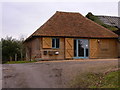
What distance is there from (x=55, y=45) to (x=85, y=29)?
165 inches

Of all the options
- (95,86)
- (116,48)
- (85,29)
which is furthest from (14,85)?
(116,48)

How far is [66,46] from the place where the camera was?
20391 mm

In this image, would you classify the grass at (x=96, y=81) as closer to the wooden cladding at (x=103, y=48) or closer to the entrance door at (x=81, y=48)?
the entrance door at (x=81, y=48)

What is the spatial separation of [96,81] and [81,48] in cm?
1338

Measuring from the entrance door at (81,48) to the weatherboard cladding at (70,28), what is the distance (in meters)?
0.66

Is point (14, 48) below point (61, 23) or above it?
below

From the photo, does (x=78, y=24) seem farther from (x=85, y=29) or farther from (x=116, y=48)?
(x=116, y=48)

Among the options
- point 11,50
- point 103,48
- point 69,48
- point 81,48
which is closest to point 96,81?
point 69,48

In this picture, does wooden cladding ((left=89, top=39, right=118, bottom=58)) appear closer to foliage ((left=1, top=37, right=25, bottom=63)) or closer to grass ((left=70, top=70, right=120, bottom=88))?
foliage ((left=1, top=37, right=25, bottom=63))

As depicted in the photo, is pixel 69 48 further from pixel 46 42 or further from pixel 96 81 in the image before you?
pixel 96 81

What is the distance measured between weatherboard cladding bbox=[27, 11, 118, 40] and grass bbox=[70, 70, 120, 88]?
37.7 feet

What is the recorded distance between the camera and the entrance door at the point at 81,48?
21.1 meters

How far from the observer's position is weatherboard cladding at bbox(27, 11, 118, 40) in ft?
66.7

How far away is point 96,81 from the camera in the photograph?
8.03 m
